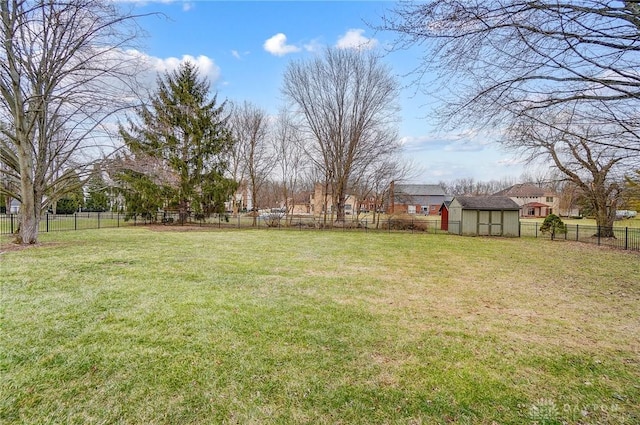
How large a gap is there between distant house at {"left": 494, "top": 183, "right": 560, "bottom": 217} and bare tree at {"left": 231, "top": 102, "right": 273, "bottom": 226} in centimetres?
3834

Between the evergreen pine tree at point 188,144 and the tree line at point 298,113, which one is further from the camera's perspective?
the evergreen pine tree at point 188,144

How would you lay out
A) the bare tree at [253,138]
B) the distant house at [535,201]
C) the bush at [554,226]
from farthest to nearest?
1. the distant house at [535,201]
2. the bare tree at [253,138]
3. the bush at [554,226]

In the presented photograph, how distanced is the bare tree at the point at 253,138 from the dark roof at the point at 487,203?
13053 mm

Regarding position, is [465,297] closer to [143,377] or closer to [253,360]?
[253,360]

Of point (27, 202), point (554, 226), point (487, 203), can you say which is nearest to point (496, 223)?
point (487, 203)

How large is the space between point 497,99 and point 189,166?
67.7 feet

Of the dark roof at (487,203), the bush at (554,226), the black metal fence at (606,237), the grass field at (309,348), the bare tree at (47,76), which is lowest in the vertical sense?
the grass field at (309,348)

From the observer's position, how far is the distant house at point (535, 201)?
46.3 m

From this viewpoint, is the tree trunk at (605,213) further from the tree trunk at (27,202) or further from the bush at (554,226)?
the tree trunk at (27,202)

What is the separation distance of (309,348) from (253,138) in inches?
770

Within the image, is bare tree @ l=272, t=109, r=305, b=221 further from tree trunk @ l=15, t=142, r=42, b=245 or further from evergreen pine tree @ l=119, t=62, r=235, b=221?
tree trunk @ l=15, t=142, r=42, b=245

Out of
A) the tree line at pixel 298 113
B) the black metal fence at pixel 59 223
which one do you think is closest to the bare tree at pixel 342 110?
the tree line at pixel 298 113

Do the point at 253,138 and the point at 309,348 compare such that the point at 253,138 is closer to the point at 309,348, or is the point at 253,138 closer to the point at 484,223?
the point at 484,223

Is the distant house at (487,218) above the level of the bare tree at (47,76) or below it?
below
